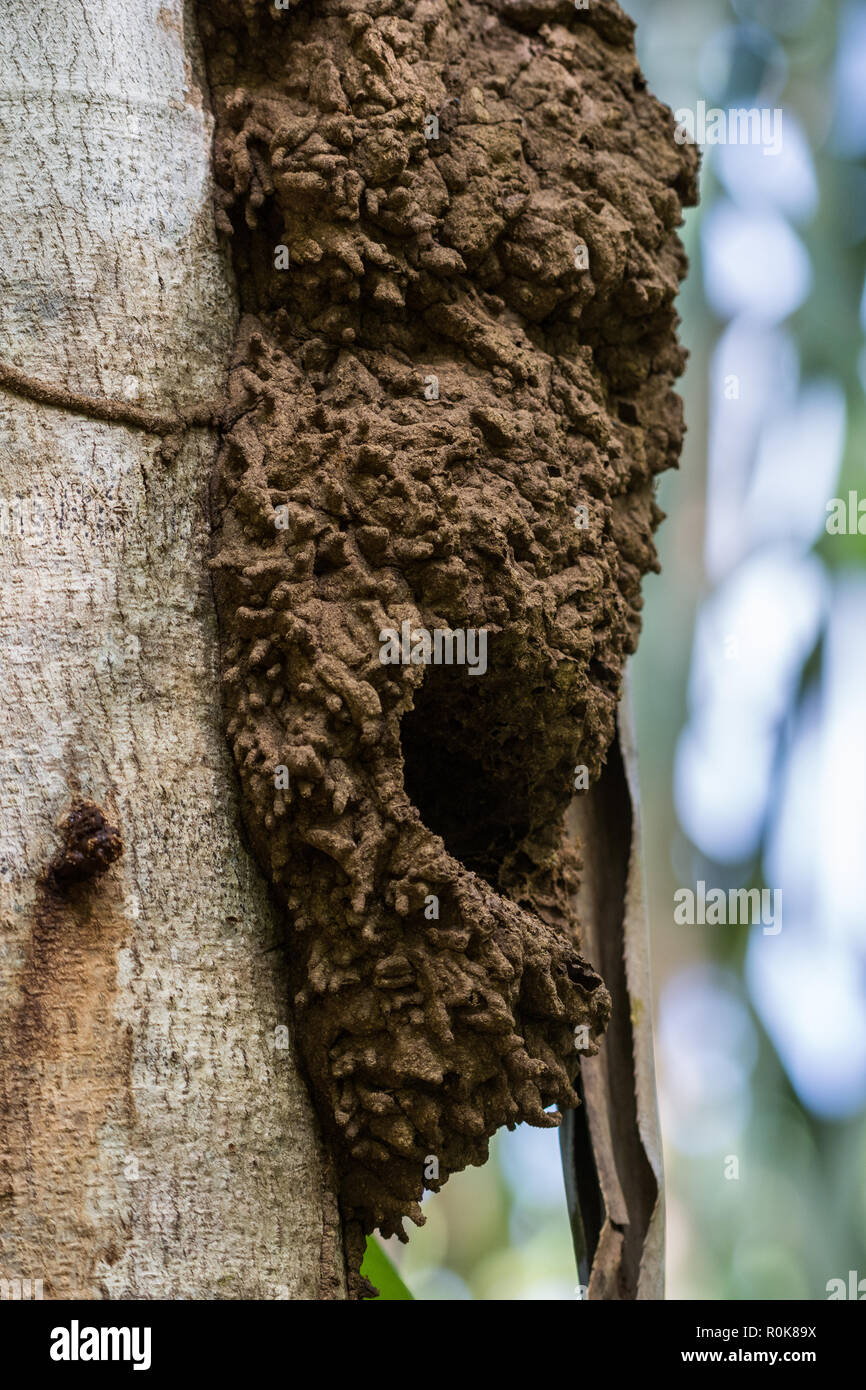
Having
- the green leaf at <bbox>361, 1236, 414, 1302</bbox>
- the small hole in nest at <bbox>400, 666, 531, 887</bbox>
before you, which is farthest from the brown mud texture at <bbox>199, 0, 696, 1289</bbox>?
the green leaf at <bbox>361, 1236, 414, 1302</bbox>

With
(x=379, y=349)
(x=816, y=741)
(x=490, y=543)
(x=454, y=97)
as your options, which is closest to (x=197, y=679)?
(x=490, y=543)

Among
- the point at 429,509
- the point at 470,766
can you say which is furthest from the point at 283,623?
the point at 470,766

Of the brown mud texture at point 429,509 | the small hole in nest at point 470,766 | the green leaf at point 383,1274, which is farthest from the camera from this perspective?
the green leaf at point 383,1274

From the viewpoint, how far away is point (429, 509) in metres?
1.70

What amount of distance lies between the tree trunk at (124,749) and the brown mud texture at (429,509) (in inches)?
2.2

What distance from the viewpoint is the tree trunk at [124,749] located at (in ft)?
4.79

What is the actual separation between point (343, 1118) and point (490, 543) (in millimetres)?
722

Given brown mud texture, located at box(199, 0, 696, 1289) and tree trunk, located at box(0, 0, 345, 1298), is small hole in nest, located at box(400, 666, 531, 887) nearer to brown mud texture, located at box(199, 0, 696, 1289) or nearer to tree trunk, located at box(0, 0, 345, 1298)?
brown mud texture, located at box(199, 0, 696, 1289)

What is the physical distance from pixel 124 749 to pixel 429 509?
0.47m

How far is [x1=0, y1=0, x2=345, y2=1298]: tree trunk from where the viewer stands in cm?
146

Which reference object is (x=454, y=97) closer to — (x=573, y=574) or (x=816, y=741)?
(x=573, y=574)

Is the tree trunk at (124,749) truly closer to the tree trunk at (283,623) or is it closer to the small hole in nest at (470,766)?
the tree trunk at (283,623)

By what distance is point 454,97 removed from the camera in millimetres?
1949

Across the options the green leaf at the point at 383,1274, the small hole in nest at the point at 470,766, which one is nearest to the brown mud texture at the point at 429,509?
the small hole in nest at the point at 470,766
